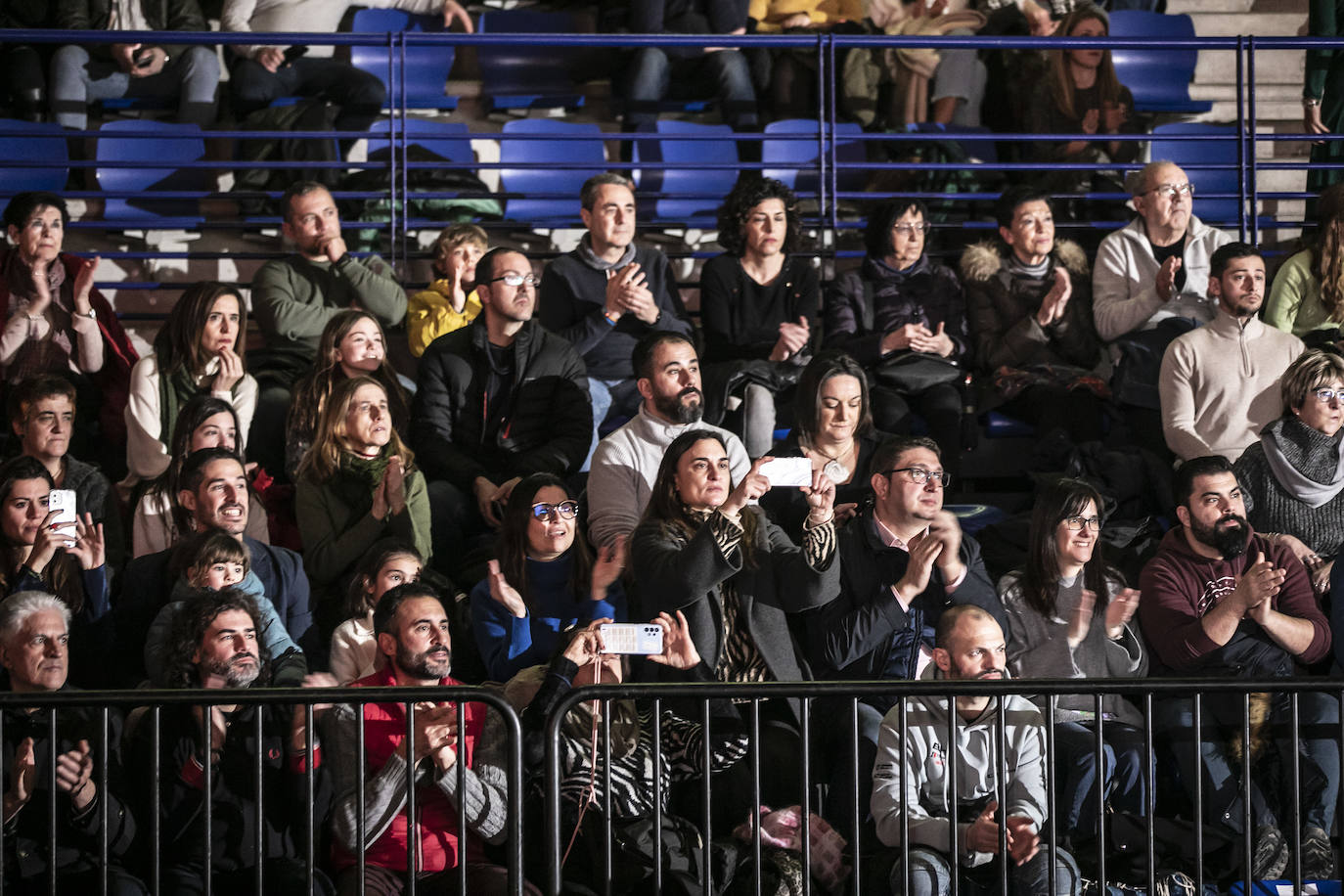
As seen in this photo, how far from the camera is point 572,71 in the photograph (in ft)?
30.2

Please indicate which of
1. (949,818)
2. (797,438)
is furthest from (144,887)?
(797,438)

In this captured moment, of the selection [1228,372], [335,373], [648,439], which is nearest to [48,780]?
[335,373]

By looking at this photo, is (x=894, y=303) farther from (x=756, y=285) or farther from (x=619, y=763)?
(x=619, y=763)

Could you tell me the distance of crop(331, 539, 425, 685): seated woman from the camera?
549cm

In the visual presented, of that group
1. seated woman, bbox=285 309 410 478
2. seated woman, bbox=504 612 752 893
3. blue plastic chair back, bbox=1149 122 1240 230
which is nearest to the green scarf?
seated woman, bbox=285 309 410 478

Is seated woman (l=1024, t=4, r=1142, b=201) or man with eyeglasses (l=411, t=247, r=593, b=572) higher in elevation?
seated woman (l=1024, t=4, r=1142, b=201)

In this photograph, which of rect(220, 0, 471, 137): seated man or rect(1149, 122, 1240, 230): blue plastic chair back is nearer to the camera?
rect(220, 0, 471, 137): seated man

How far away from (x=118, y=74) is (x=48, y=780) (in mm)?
4965

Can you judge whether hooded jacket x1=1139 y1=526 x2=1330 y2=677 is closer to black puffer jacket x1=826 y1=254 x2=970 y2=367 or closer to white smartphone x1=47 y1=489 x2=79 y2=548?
black puffer jacket x1=826 y1=254 x2=970 y2=367

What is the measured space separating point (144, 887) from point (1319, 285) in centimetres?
497

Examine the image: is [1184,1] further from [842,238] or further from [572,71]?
[572,71]

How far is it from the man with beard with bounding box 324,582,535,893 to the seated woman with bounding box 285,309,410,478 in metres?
1.39

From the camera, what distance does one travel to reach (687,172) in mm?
8875

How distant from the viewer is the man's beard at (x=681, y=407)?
20.1 feet
